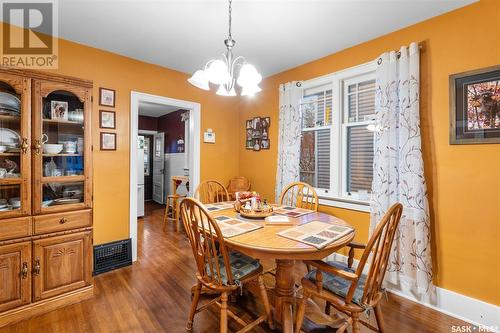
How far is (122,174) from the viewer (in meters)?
2.88

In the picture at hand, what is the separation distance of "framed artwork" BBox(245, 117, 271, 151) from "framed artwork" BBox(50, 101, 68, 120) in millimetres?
2393

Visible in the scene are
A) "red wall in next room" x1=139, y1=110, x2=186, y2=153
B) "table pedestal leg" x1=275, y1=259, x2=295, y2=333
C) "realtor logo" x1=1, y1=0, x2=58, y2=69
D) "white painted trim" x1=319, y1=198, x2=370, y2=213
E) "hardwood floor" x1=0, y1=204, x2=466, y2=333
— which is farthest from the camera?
"red wall in next room" x1=139, y1=110, x2=186, y2=153

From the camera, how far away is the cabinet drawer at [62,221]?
195cm

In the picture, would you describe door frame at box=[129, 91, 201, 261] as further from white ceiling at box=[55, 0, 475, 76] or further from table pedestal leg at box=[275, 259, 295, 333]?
table pedestal leg at box=[275, 259, 295, 333]

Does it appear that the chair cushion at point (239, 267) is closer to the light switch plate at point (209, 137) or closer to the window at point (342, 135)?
the window at point (342, 135)

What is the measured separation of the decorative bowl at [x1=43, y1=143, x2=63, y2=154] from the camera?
2.08 meters

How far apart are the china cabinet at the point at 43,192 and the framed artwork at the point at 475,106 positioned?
323 centimetres

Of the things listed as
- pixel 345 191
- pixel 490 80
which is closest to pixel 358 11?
pixel 490 80

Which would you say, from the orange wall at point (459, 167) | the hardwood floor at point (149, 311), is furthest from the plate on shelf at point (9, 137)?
the orange wall at point (459, 167)

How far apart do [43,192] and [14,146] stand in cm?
43

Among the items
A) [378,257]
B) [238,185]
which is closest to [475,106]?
[378,257]

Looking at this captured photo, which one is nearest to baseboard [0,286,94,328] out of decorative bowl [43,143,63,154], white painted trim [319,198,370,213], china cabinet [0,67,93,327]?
china cabinet [0,67,93,327]

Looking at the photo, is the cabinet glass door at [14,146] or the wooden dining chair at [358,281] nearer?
the wooden dining chair at [358,281]

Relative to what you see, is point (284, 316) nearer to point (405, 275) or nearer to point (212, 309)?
point (212, 309)
